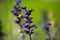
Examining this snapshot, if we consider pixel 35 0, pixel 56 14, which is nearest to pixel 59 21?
pixel 56 14

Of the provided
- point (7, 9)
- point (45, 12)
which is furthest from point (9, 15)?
point (45, 12)

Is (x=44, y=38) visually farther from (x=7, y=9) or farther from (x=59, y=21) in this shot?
(x=7, y=9)

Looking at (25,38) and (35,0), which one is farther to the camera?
(35,0)

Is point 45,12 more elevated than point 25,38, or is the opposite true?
point 45,12

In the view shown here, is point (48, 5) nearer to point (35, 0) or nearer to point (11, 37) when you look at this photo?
point (35, 0)

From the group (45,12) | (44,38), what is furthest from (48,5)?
(44,38)

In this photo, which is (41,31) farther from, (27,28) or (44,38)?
(27,28)

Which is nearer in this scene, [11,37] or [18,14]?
[18,14]

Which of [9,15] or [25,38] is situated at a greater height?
[9,15]
